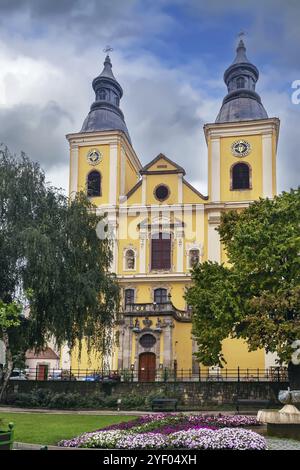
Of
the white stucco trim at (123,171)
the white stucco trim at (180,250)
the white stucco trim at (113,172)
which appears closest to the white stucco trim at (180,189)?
the white stucco trim at (180,250)

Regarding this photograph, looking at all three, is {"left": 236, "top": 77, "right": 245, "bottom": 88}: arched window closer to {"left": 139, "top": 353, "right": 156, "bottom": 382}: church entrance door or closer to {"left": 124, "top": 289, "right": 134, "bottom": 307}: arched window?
{"left": 124, "top": 289, "right": 134, "bottom": 307}: arched window

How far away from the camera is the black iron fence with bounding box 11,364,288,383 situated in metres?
32.7

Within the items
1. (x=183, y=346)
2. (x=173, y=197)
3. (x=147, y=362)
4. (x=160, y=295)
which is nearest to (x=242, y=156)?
(x=173, y=197)

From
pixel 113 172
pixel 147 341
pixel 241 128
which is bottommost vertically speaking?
pixel 147 341

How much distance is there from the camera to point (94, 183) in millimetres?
47531

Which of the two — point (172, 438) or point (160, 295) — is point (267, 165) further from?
point (172, 438)

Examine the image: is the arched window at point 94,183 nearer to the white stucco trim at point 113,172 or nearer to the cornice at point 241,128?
the white stucco trim at point 113,172

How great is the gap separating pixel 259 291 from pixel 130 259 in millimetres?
18772

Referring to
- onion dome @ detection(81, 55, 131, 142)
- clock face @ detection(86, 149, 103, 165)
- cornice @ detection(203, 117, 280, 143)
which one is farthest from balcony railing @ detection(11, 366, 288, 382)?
onion dome @ detection(81, 55, 131, 142)

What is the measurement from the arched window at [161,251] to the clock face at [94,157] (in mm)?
7908

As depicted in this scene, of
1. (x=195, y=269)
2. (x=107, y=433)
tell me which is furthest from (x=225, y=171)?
(x=107, y=433)

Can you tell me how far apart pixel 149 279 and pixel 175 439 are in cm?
3028

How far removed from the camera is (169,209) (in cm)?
4506

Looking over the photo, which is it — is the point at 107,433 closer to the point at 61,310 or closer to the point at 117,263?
the point at 61,310
